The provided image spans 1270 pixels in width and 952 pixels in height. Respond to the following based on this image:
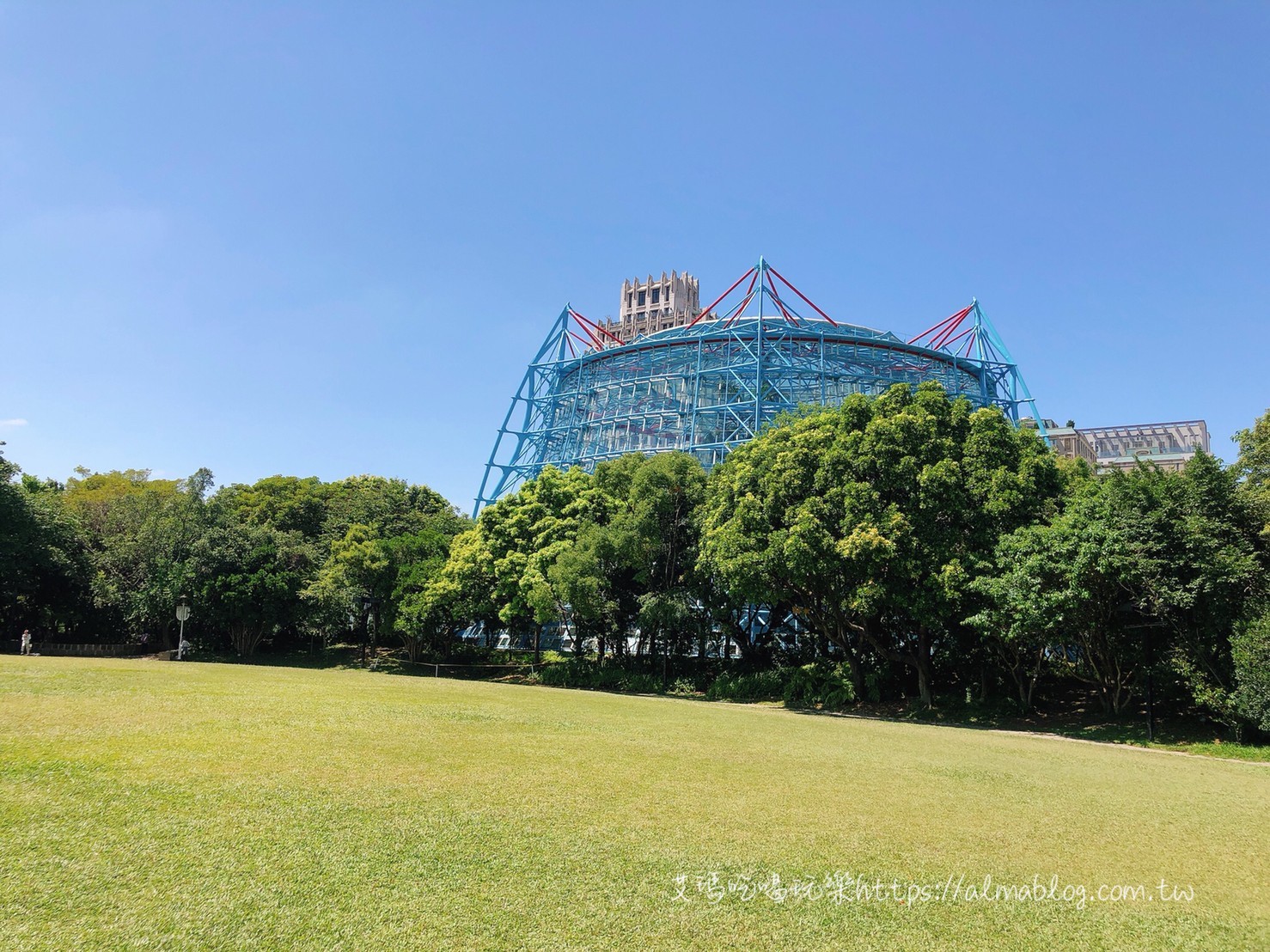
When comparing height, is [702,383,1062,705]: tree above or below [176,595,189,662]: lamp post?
above

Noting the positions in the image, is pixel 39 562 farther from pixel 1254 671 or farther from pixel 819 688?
pixel 1254 671

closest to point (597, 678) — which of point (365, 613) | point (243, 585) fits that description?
point (365, 613)

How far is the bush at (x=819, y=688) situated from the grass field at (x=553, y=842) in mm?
13680

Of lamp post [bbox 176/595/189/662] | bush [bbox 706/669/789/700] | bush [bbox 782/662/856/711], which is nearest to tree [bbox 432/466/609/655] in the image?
bush [bbox 706/669/789/700]

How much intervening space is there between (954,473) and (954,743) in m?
8.71

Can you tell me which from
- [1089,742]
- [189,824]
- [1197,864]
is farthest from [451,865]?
[1089,742]

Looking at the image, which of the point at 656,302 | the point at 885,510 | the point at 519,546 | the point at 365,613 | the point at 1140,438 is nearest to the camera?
the point at 885,510

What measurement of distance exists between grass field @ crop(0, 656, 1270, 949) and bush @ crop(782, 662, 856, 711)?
13680 millimetres

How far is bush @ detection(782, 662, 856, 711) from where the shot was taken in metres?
25.5

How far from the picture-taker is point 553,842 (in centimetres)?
640

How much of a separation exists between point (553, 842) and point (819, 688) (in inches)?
848

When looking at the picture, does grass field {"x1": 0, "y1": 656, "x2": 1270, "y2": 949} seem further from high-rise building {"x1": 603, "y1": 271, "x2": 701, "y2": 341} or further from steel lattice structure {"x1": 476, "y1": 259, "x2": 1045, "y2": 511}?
high-rise building {"x1": 603, "y1": 271, "x2": 701, "y2": 341}

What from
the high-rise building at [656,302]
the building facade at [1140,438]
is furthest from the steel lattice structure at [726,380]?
the high-rise building at [656,302]

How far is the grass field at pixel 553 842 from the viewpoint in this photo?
4883mm
